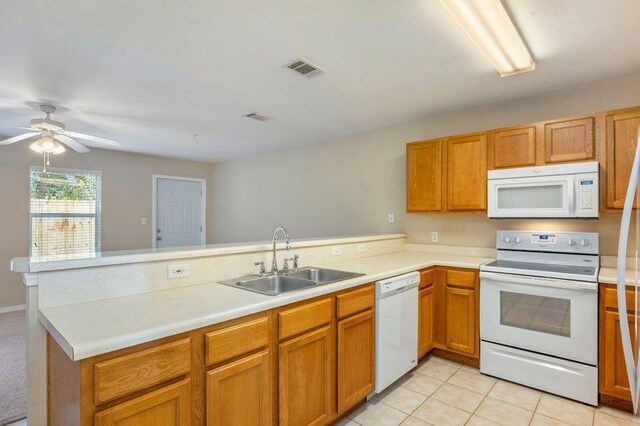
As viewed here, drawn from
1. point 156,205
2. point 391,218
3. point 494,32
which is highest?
point 494,32

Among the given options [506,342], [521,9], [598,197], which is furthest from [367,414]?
[521,9]

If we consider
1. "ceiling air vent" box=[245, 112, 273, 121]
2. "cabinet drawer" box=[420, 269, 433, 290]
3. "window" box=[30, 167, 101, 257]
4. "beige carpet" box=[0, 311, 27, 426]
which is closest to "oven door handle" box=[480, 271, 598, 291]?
"cabinet drawer" box=[420, 269, 433, 290]

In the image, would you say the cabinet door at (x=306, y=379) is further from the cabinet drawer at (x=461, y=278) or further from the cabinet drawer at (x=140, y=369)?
the cabinet drawer at (x=461, y=278)

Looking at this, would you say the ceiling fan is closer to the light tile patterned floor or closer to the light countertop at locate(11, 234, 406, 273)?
the light countertop at locate(11, 234, 406, 273)

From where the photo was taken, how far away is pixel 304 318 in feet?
5.84

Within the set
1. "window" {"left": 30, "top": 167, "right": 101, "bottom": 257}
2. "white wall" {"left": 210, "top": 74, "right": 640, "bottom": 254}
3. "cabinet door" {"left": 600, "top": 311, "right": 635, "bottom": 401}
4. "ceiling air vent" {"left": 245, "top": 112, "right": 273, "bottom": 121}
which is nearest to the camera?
"cabinet door" {"left": 600, "top": 311, "right": 635, "bottom": 401}

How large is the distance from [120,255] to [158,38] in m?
1.37

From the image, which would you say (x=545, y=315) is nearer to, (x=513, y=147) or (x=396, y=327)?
(x=396, y=327)

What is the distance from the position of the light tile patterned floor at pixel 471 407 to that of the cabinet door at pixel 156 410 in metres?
1.18

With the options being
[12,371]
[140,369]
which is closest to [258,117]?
[140,369]

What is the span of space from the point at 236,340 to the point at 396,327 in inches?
53.3

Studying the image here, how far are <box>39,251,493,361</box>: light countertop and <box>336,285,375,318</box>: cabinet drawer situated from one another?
0.22ft

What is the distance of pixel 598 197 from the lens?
7.70 feet

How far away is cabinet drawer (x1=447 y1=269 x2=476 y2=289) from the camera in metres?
2.76
